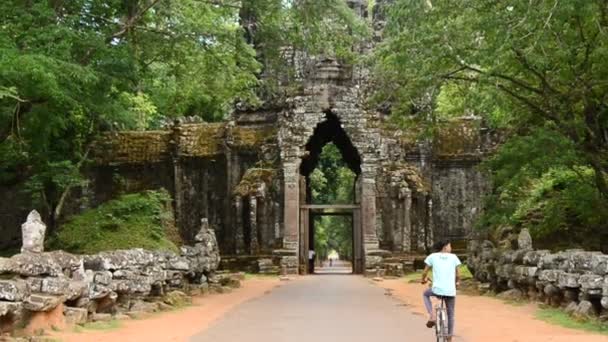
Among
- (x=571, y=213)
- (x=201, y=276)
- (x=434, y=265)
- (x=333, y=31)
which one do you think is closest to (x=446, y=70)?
(x=333, y=31)

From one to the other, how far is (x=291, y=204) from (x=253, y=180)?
1.75 m

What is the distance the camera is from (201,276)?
19078 millimetres

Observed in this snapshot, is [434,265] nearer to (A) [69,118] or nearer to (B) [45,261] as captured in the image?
(B) [45,261]

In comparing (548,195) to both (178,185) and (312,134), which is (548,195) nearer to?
(312,134)

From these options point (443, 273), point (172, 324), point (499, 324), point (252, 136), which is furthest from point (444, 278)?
point (252, 136)

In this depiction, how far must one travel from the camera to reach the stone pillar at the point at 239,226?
26734mm

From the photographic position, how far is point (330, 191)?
4794cm

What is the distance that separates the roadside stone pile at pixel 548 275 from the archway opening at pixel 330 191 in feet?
25.8

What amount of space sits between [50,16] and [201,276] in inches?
305

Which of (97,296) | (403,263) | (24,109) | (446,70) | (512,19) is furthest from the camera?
(403,263)

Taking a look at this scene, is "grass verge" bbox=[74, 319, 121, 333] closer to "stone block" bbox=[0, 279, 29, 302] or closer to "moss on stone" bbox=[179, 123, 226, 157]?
"stone block" bbox=[0, 279, 29, 302]

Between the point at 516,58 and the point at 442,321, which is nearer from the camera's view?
the point at 442,321

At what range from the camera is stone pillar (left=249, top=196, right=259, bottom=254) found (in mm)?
26453

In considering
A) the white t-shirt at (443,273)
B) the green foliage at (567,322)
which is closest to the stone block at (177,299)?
the green foliage at (567,322)
